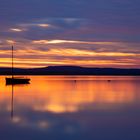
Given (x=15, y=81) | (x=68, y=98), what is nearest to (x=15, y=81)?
(x=15, y=81)

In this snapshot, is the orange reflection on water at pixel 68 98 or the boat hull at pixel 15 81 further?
the boat hull at pixel 15 81

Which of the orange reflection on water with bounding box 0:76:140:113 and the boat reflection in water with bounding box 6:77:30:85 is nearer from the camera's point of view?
the orange reflection on water with bounding box 0:76:140:113

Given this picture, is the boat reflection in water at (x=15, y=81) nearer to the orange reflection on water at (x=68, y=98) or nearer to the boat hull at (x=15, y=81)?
the boat hull at (x=15, y=81)

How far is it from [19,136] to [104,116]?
5.76 metres

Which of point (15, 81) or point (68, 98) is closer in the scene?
point (68, 98)

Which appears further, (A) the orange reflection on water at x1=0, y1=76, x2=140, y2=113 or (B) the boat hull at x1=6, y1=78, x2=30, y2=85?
(B) the boat hull at x1=6, y1=78, x2=30, y2=85

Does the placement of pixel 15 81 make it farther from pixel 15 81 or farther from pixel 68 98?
pixel 68 98

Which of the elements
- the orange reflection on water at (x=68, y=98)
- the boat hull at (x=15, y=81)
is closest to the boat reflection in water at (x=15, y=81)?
the boat hull at (x=15, y=81)

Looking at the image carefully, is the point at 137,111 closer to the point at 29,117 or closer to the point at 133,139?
the point at 29,117

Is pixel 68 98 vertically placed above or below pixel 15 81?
above

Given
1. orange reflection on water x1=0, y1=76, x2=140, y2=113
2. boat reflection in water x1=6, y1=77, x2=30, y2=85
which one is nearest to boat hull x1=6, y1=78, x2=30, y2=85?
boat reflection in water x1=6, y1=77, x2=30, y2=85

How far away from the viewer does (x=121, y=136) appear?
443 inches

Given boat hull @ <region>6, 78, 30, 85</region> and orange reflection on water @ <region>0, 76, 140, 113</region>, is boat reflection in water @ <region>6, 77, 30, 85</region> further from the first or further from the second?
orange reflection on water @ <region>0, 76, 140, 113</region>

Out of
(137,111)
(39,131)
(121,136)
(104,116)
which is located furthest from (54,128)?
(137,111)
